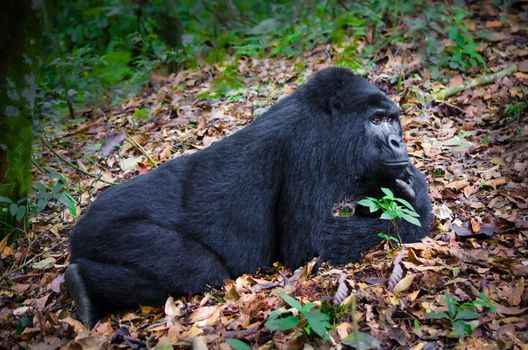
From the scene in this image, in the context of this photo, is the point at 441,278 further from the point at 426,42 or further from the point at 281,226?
the point at 426,42

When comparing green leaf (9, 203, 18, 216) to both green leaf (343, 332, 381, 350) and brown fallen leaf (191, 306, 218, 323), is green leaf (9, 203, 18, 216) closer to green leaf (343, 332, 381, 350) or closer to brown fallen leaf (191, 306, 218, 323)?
brown fallen leaf (191, 306, 218, 323)

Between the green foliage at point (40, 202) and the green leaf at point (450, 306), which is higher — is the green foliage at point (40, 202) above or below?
below

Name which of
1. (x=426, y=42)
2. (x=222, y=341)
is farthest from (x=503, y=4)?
(x=222, y=341)

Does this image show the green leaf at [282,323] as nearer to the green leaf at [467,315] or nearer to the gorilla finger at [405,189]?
the green leaf at [467,315]

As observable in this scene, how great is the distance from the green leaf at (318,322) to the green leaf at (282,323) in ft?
0.26

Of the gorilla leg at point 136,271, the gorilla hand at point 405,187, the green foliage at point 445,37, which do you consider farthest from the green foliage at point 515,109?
the gorilla leg at point 136,271

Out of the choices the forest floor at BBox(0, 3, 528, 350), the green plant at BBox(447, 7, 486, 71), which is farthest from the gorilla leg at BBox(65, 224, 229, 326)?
the green plant at BBox(447, 7, 486, 71)

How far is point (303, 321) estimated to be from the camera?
137 inches

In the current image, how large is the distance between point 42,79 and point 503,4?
26.4 ft

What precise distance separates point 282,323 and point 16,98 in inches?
146

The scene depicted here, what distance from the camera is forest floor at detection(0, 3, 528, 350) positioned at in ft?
11.8

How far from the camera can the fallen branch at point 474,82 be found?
7.42 m

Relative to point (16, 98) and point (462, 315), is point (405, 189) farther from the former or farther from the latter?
point (16, 98)

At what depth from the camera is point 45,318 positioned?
14.6ft
